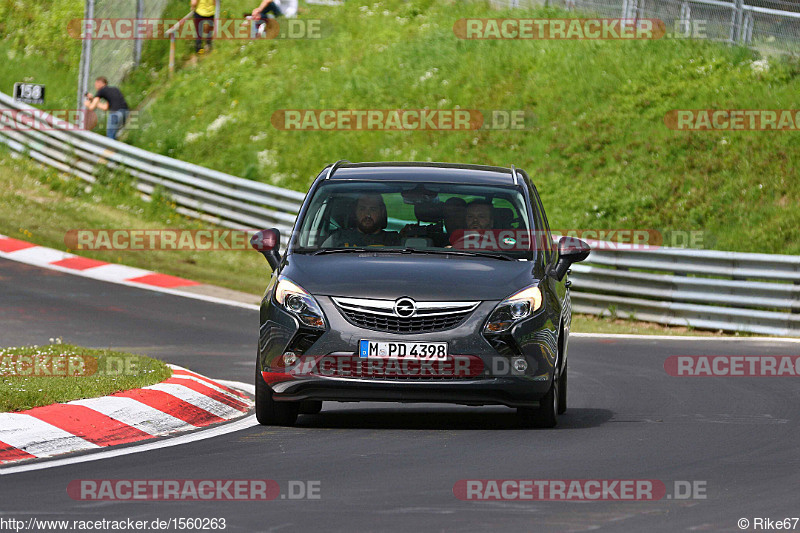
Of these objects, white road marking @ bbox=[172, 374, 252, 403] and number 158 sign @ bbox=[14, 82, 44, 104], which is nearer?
white road marking @ bbox=[172, 374, 252, 403]

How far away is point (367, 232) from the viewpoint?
33.7 feet

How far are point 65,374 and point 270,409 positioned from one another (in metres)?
2.31

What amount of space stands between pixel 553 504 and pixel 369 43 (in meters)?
26.1

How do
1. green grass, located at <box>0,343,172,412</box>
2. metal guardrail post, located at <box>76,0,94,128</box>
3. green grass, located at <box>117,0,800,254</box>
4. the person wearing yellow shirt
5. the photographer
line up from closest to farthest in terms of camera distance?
green grass, located at <box>0,343,172,412</box>, green grass, located at <box>117,0,800,254</box>, metal guardrail post, located at <box>76,0,94,128</box>, the photographer, the person wearing yellow shirt

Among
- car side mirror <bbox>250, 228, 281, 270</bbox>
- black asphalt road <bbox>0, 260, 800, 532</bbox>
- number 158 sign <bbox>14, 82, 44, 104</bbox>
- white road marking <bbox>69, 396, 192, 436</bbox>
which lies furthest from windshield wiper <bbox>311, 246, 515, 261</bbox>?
Result: number 158 sign <bbox>14, 82, 44, 104</bbox>

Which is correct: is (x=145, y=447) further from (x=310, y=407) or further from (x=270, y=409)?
(x=310, y=407)

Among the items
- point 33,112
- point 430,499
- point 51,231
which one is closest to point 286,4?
point 33,112

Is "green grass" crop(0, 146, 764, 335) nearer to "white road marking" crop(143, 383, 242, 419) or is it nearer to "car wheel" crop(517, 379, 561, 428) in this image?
"car wheel" crop(517, 379, 561, 428)

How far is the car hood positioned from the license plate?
11.2 inches

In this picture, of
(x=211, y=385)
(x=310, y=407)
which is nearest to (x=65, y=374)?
(x=211, y=385)

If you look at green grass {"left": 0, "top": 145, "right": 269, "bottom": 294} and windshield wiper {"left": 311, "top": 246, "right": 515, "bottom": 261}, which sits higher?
windshield wiper {"left": 311, "top": 246, "right": 515, "bottom": 261}

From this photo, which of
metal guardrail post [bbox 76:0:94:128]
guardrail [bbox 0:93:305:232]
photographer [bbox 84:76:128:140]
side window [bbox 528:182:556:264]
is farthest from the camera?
photographer [bbox 84:76:128:140]

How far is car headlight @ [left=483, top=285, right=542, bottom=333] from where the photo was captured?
935cm

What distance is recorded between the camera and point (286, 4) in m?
34.6
